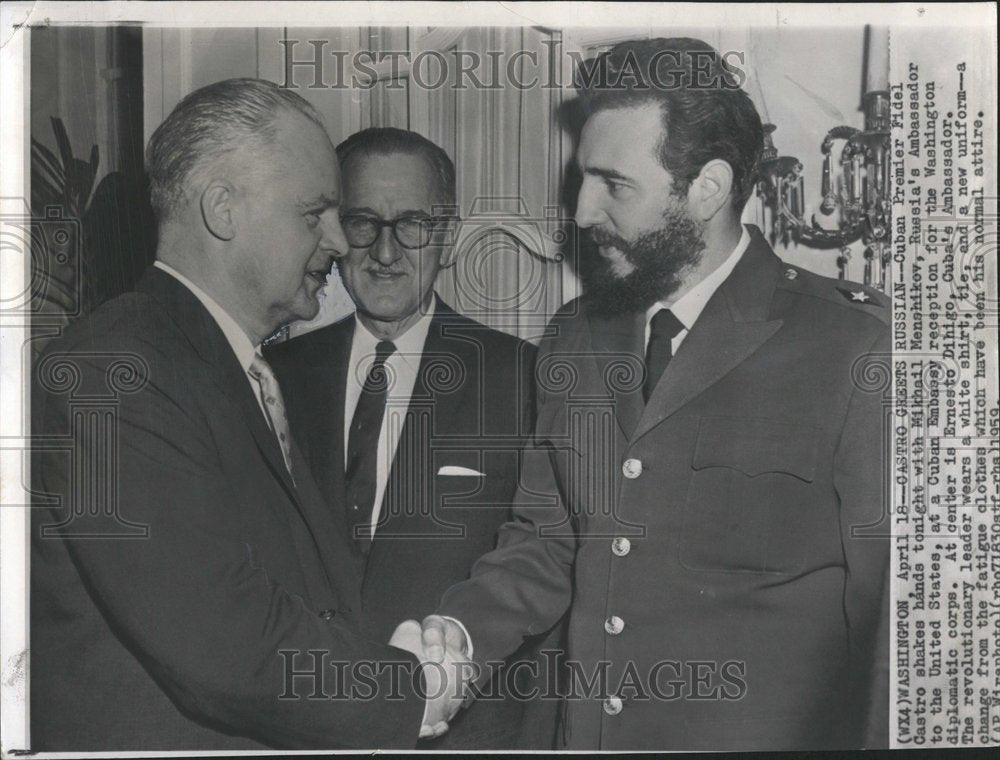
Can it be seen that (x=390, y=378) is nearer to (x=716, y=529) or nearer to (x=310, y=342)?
(x=310, y=342)

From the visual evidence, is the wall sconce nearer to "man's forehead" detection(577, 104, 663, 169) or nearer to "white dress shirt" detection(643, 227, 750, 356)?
"white dress shirt" detection(643, 227, 750, 356)

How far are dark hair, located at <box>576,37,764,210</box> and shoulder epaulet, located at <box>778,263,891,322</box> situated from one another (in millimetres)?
210

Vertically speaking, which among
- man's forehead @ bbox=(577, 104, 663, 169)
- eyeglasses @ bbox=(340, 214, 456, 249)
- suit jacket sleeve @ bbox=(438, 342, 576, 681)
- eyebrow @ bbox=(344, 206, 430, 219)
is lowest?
suit jacket sleeve @ bbox=(438, 342, 576, 681)

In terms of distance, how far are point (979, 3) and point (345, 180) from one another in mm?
1592

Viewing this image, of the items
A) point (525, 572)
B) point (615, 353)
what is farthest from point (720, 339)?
point (525, 572)

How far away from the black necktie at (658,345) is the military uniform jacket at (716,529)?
0.02 meters

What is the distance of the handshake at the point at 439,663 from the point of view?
219cm

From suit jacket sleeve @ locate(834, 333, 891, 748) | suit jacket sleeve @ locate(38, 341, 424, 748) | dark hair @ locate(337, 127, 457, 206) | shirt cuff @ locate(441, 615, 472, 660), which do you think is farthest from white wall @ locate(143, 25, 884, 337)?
shirt cuff @ locate(441, 615, 472, 660)

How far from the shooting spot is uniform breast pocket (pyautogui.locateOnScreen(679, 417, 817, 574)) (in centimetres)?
215

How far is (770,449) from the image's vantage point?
2.15 meters

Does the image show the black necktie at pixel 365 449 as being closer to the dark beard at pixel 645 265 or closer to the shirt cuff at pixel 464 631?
the shirt cuff at pixel 464 631

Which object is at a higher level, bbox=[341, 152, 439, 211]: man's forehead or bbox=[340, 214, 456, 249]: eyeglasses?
bbox=[341, 152, 439, 211]: man's forehead

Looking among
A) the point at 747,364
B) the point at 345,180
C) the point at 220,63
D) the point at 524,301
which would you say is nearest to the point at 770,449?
the point at 747,364

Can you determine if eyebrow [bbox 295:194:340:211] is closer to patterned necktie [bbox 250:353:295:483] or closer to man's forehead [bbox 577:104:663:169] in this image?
patterned necktie [bbox 250:353:295:483]
